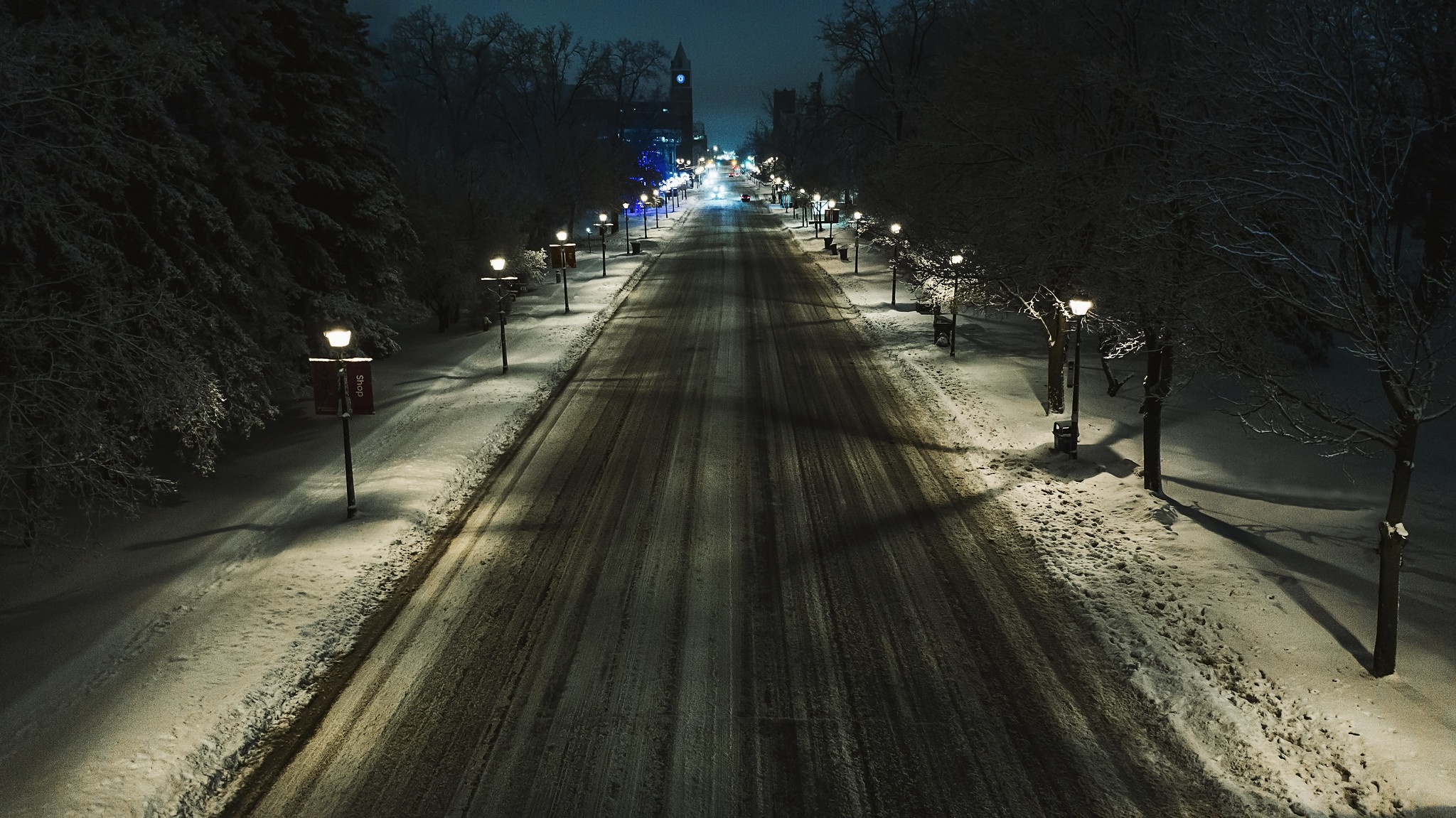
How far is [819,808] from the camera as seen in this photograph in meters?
7.10

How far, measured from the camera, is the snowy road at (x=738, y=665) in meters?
7.37

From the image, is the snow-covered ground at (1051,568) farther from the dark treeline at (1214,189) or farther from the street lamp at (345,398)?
the dark treeline at (1214,189)

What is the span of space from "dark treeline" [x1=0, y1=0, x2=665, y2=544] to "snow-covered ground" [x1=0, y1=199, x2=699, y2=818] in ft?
3.05

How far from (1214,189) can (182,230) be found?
1460 centimetres

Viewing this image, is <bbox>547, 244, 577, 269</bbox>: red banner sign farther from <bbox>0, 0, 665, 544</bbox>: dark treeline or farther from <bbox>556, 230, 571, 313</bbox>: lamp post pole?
<bbox>0, 0, 665, 544</bbox>: dark treeline

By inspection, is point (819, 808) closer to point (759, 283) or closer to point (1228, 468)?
point (1228, 468)

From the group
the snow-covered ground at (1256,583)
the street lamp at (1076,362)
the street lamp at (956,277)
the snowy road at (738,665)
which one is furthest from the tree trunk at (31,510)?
the street lamp at (956,277)

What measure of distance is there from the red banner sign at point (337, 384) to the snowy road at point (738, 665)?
2.47m

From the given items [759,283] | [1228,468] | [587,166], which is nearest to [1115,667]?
[1228,468]

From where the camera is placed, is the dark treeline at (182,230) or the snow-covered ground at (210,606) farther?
the dark treeline at (182,230)

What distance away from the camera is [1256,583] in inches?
418

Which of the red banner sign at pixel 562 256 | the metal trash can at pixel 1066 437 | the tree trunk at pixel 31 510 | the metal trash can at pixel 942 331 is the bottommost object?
the metal trash can at pixel 1066 437

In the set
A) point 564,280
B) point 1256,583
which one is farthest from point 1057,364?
point 564,280

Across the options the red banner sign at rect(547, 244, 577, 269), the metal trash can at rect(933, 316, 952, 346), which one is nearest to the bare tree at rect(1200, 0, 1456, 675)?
the metal trash can at rect(933, 316, 952, 346)
